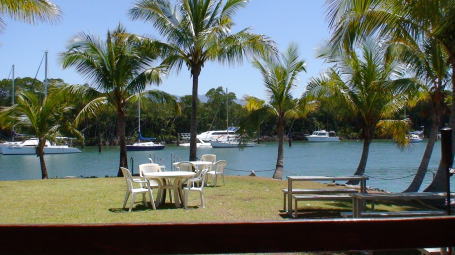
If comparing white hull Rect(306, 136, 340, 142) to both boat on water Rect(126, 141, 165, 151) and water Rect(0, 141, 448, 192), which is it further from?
boat on water Rect(126, 141, 165, 151)

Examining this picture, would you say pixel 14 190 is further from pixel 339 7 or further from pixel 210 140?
pixel 210 140

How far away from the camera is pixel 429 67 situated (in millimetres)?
13922

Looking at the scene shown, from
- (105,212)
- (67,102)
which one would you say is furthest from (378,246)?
(67,102)

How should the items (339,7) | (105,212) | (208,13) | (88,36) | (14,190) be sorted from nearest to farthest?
(339,7) → (105,212) → (14,190) → (208,13) → (88,36)

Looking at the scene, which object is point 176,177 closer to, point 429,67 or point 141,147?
point 429,67

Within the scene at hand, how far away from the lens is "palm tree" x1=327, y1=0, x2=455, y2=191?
889 centimetres

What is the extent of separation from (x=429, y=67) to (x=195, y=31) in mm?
7755

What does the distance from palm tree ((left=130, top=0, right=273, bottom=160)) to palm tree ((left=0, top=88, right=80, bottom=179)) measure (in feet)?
19.7

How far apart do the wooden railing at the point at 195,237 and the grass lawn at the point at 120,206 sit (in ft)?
19.3

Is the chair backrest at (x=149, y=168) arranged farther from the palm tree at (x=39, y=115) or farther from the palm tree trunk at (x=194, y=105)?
the palm tree at (x=39, y=115)

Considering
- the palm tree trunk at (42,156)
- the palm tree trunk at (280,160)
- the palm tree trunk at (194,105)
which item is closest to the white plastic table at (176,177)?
the palm tree trunk at (194,105)

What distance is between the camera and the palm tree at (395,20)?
350 inches

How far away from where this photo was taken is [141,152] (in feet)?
216

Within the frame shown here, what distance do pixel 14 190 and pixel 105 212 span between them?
235 inches
